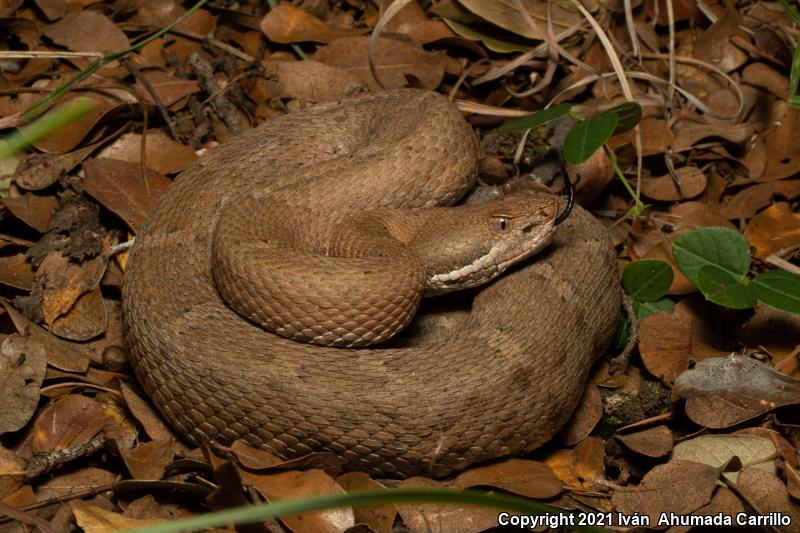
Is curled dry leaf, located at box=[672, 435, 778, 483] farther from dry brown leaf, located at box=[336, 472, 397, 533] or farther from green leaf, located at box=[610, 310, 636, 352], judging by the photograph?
dry brown leaf, located at box=[336, 472, 397, 533]

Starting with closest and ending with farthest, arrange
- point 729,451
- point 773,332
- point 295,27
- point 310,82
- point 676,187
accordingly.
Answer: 1. point 729,451
2. point 773,332
3. point 676,187
4. point 310,82
5. point 295,27

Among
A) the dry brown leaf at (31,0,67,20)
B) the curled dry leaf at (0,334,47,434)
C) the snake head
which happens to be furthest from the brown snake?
the dry brown leaf at (31,0,67,20)

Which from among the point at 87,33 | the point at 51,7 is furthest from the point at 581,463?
the point at 51,7

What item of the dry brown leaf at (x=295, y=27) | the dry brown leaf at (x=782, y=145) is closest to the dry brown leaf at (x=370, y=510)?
the dry brown leaf at (x=295, y=27)

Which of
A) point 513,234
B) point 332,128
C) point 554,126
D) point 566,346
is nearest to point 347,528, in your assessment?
point 566,346

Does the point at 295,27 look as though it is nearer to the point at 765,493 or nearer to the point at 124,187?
the point at 124,187

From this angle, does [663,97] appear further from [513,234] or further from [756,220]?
[513,234]
